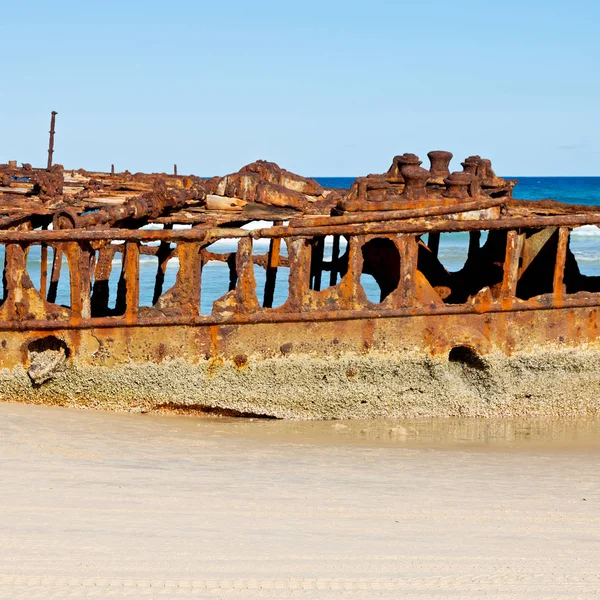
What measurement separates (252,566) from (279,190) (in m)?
5.41

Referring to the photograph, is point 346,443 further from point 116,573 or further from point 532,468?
point 116,573

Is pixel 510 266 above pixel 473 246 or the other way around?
the other way around

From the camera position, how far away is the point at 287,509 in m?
5.00

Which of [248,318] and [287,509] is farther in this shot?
[248,318]

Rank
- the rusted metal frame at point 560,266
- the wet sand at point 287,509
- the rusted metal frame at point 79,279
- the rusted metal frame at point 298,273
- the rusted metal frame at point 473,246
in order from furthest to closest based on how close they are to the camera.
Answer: the rusted metal frame at point 473,246
the rusted metal frame at point 560,266
the rusted metal frame at point 298,273
the rusted metal frame at point 79,279
the wet sand at point 287,509

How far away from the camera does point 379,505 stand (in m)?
5.16

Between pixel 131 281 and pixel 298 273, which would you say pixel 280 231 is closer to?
pixel 298 273

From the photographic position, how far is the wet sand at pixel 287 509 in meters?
3.97

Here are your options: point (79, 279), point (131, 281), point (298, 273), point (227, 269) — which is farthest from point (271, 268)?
point (227, 269)

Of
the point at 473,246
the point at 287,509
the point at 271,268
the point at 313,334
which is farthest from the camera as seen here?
the point at 473,246

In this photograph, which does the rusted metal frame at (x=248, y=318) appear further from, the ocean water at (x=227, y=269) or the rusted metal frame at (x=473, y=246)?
the ocean water at (x=227, y=269)

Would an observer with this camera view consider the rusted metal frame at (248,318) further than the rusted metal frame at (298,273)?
No

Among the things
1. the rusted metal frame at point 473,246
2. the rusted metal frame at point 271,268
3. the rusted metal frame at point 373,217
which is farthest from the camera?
the rusted metal frame at point 473,246

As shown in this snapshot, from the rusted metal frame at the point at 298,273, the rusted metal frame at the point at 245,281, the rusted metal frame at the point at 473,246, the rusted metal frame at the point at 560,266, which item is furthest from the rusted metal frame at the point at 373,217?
the rusted metal frame at the point at 473,246
